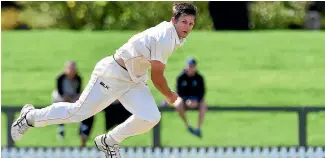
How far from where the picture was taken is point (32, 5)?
2944cm

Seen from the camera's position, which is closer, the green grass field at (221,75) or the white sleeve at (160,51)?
the white sleeve at (160,51)

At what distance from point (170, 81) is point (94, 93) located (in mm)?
9468

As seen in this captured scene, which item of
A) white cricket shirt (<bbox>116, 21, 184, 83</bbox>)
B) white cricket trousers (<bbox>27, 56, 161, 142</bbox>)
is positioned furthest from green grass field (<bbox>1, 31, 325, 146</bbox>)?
white cricket shirt (<bbox>116, 21, 184, 83</bbox>)

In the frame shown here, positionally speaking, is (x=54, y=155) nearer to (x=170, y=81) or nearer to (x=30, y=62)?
(x=170, y=81)

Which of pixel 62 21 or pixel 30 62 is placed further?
pixel 62 21

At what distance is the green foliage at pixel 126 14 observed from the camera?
2805 cm

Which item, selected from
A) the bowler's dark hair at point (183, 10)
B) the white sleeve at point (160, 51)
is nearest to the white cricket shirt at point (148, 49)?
the white sleeve at point (160, 51)

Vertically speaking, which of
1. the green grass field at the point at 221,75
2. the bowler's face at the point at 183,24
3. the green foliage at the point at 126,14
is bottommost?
the green grass field at the point at 221,75

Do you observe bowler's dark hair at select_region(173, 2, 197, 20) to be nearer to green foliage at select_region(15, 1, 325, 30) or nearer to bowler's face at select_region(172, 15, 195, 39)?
bowler's face at select_region(172, 15, 195, 39)

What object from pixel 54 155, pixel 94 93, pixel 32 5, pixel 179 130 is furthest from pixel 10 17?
pixel 94 93

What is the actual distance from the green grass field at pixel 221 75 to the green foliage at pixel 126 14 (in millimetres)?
5812

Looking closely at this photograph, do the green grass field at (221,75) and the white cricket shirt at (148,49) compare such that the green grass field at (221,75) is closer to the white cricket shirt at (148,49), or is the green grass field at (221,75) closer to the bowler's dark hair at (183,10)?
the white cricket shirt at (148,49)

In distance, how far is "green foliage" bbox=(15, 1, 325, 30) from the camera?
2805 centimetres

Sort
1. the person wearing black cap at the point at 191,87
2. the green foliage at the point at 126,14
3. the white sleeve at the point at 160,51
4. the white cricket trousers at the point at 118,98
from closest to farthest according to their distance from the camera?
the white sleeve at the point at 160,51 < the white cricket trousers at the point at 118,98 < the person wearing black cap at the point at 191,87 < the green foliage at the point at 126,14
